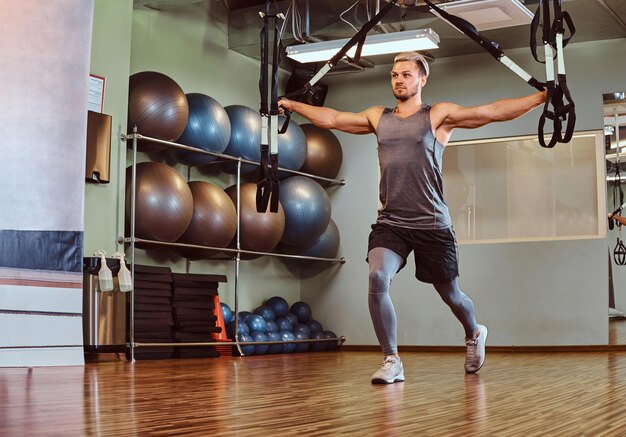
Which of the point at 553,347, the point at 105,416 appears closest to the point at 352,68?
the point at 553,347

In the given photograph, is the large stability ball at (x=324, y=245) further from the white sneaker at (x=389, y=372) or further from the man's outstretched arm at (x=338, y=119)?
the white sneaker at (x=389, y=372)

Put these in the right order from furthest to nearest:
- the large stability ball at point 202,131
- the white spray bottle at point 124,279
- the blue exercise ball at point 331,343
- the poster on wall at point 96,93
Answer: the blue exercise ball at point 331,343 < the large stability ball at point 202,131 < the poster on wall at point 96,93 < the white spray bottle at point 124,279

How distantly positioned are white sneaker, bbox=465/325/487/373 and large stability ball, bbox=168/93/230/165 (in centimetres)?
304

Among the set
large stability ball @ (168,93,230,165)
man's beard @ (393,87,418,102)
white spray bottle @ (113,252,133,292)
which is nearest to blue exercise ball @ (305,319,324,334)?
large stability ball @ (168,93,230,165)

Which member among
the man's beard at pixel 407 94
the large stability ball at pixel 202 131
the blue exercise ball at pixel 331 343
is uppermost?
the large stability ball at pixel 202 131

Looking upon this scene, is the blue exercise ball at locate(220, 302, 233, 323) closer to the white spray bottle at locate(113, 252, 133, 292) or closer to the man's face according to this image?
the white spray bottle at locate(113, 252, 133, 292)

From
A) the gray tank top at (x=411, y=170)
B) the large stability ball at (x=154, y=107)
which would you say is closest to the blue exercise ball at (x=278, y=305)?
the large stability ball at (x=154, y=107)

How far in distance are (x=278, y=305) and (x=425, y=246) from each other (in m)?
4.11

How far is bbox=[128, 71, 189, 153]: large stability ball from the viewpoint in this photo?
251 inches

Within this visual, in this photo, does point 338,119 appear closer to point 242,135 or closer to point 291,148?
point 242,135

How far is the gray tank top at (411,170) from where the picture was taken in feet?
13.4

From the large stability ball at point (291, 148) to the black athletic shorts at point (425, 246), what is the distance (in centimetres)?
358

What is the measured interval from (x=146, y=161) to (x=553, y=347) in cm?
395

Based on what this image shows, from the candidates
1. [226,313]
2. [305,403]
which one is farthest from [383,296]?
[226,313]
